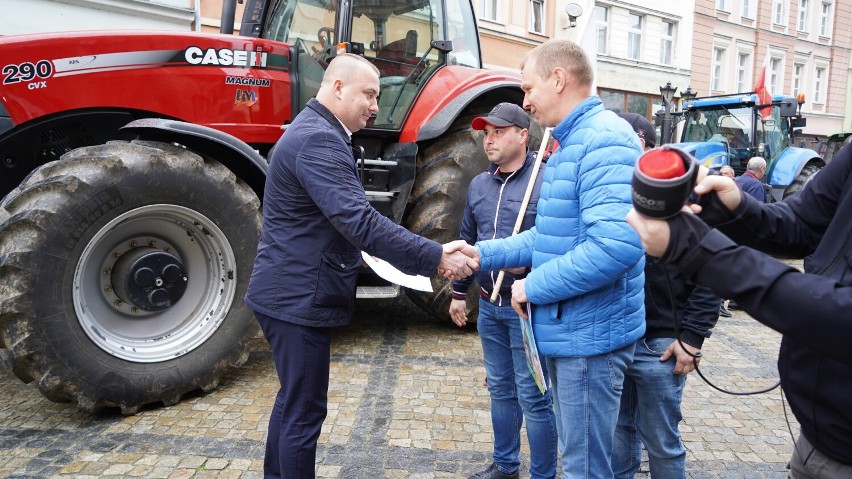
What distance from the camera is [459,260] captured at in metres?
2.52

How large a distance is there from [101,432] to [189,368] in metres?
0.54

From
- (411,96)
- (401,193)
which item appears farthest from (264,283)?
(411,96)

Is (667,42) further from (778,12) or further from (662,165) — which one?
(662,165)

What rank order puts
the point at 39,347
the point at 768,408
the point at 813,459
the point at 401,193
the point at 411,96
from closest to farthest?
the point at 813,459, the point at 39,347, the point at 768,408, the point at 401,193, the point at 411,96

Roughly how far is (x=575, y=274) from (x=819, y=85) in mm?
29999

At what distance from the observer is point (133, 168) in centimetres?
329

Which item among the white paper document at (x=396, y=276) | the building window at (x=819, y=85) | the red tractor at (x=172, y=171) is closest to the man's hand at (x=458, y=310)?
the white paper document at (x=396, y=276)

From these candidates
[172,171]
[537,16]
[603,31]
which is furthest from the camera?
[603,31]

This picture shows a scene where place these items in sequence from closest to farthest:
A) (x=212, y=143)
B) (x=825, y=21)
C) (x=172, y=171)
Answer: (x=172, y=171)
(x=212, y=143)
(x=825, y=21)

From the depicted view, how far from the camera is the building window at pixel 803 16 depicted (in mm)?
24828

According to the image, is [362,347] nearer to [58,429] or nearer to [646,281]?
[58,429]

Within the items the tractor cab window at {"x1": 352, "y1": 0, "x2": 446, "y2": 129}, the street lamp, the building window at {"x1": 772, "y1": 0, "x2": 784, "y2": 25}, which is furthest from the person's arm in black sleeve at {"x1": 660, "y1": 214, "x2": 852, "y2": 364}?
the building window at {"x1": 772, "y1": 0, "x2": 784, "y2": 25}

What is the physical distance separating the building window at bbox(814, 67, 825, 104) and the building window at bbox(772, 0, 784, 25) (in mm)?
3482

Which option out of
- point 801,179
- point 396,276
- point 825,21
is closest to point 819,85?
point 825,21
